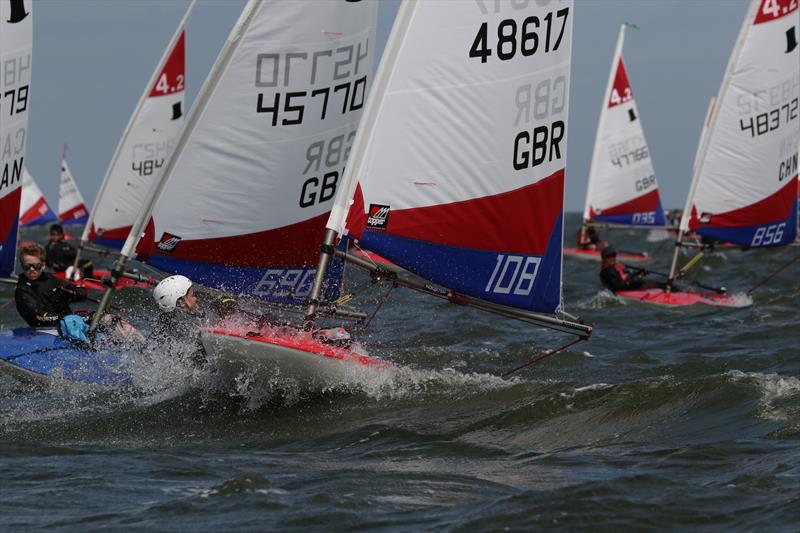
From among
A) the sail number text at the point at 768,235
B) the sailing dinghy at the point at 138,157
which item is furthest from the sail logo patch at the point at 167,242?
the sail number text at the point at 768,235

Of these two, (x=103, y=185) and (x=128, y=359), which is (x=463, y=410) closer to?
(x=128, y=359)

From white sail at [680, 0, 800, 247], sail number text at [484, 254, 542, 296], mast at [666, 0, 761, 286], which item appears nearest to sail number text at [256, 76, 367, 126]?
sail number text at [484, 254, 542, 296]

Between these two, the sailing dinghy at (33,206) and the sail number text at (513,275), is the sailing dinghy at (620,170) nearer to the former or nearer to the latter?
the sailing dinghy at (33,206)

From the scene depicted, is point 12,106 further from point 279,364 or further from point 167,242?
point 279,364

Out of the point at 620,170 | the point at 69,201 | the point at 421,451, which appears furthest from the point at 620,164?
the point at 421,451

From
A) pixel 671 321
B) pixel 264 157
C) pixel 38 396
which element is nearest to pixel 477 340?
pixel 671 321

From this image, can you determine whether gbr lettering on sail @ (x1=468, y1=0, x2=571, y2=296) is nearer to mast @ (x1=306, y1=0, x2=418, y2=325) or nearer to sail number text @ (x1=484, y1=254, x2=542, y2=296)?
sail number text @ (x1=484, y1=254, x2=542, y2=296)

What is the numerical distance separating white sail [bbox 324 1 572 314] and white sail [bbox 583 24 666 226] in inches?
886

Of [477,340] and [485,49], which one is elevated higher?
[485,49]

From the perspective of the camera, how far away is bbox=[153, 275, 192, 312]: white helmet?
10016 mm

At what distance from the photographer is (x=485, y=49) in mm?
10422

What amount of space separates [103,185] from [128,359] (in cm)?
1089

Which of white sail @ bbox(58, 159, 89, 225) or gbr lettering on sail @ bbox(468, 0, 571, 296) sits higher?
gbr lettering on sail @ bbox(468, 0, 571, 296)

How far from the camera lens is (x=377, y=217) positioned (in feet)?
33.2
